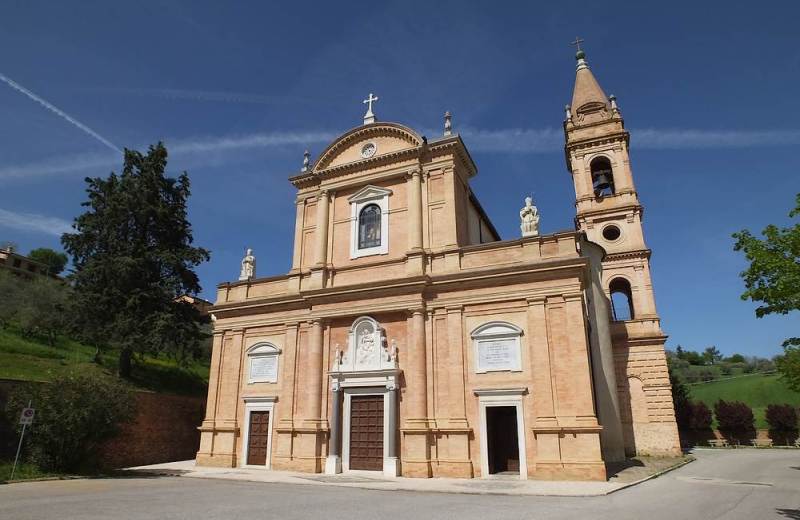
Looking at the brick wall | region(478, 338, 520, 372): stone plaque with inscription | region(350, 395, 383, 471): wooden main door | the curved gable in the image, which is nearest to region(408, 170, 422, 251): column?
the curved gable

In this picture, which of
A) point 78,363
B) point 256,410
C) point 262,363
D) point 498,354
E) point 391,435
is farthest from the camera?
point 78,363

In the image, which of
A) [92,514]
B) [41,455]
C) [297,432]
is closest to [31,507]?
[92,514]

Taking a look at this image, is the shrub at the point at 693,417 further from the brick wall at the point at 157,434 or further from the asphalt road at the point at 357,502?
the brick wall at the point at 157,434

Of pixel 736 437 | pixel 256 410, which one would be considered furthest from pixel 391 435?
pixel 736 437

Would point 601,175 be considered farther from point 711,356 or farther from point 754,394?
point 711,356

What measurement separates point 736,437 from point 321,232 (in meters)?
39.9

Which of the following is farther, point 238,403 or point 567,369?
point 238,403

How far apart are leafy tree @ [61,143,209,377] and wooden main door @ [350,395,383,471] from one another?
11466 millimetres

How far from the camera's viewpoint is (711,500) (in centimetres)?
1088

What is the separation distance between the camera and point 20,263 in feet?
201

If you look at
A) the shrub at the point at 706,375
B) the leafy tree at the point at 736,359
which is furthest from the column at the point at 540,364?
the leafy tree at the point at 736,359

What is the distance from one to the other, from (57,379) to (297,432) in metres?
8.63

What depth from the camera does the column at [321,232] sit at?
21609 mm

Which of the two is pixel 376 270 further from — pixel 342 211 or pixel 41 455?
pixel 41 455
